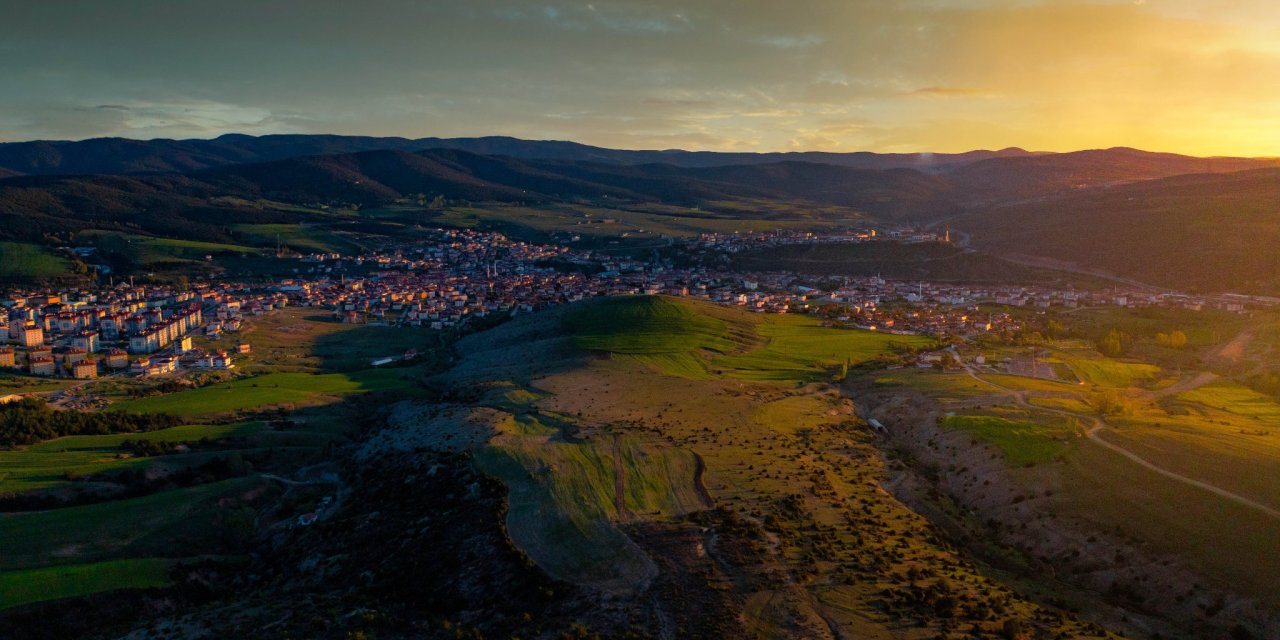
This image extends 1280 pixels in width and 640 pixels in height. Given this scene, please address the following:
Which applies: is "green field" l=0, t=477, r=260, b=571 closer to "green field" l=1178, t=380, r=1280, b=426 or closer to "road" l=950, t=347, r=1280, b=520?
"road" l=950, t=347, r=1280, b=520

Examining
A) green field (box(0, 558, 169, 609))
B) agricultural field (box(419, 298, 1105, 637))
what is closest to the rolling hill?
agricultural field (box(419, 298, 1105, 637))

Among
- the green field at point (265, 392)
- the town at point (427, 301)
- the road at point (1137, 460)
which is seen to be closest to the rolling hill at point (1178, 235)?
the town at point (427, 301)

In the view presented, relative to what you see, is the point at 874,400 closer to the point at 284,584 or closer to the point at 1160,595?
the point at 1160,595

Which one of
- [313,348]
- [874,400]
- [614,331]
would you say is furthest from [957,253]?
[313,348]

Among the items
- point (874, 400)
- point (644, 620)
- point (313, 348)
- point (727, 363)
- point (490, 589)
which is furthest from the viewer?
point (313, 348)

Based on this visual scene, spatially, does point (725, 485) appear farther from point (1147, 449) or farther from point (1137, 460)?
point (1147, 449)

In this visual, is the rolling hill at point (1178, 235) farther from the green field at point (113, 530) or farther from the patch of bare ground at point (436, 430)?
the green field at point (113, 530)
